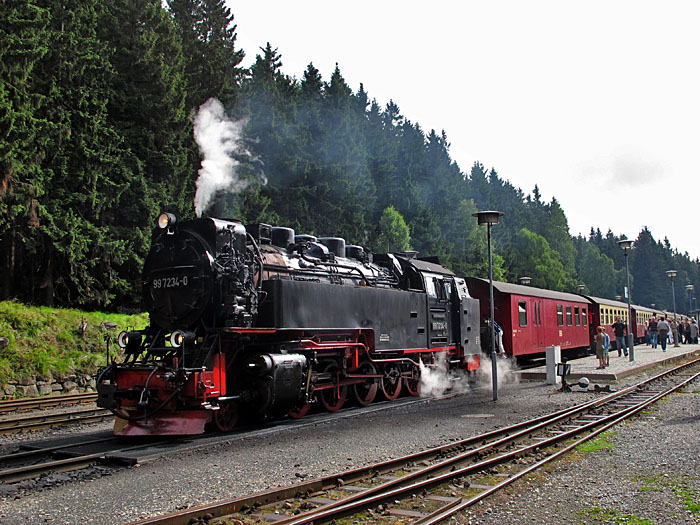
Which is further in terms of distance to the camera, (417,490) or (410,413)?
(410,413)

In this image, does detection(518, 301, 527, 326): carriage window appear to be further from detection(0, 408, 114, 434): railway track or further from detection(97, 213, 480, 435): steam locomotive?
detection(0, 408, 114, 434): railway track

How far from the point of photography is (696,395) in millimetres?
12188

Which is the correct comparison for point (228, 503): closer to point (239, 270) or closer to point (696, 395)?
point (239, 270)

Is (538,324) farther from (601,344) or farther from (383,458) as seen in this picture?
(383,458)

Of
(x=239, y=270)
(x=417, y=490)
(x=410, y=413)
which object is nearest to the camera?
(x=417, y=490)

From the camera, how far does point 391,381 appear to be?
38.6 feet

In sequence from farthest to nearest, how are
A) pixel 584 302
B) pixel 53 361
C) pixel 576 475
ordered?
pixel 584 302 → pixel 53 361 → pixel 576 475

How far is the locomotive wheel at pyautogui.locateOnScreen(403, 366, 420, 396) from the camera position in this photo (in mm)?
12227

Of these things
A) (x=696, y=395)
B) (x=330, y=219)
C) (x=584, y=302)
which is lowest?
(x=696, y=395)

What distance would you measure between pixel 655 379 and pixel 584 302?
9.20m

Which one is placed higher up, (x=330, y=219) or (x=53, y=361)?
(x=330, y=219)

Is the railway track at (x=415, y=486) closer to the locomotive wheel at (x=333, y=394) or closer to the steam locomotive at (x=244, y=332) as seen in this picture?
the steam locomotive at (x=244, y=332)

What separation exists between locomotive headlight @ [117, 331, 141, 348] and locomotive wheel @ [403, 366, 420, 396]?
18.0 feet

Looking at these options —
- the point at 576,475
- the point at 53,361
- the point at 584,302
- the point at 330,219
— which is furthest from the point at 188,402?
the point at 330,219
